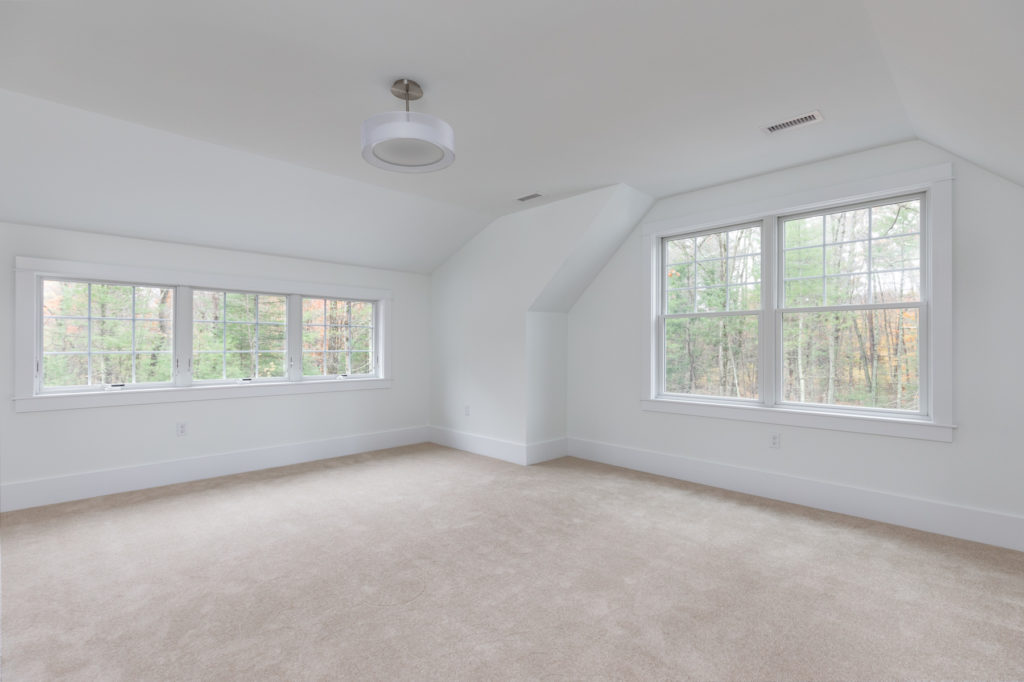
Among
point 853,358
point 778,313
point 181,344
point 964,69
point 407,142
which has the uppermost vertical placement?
point 964,69

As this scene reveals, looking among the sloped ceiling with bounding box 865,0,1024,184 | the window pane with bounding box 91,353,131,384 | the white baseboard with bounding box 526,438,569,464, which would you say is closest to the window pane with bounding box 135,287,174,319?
the window pane with bounding box 91,353,131,384

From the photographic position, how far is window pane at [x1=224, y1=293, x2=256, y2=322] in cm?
478

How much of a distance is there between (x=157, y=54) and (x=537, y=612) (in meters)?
3.25

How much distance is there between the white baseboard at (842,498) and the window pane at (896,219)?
1.88 metres

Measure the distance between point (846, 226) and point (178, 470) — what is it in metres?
5.90

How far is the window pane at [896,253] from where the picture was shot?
3445mm

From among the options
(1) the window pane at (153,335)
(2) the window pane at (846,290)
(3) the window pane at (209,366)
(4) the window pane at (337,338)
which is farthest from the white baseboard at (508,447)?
(1) the window pane at (153,335)

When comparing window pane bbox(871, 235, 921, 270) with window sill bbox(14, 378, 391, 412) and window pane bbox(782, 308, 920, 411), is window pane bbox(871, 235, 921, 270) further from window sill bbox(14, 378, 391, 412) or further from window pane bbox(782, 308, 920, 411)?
window sill bbox(14, 378, 391, 412)

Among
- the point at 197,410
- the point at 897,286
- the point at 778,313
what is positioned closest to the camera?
the point at 897,286

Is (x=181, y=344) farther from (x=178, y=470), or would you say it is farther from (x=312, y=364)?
(x=312, y=364)

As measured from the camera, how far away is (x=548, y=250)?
4.81 metres

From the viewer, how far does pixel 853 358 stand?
12.2ft

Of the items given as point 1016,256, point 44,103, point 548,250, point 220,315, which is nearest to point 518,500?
point 548,250

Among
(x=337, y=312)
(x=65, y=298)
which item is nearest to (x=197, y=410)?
(x=65, y=298)
